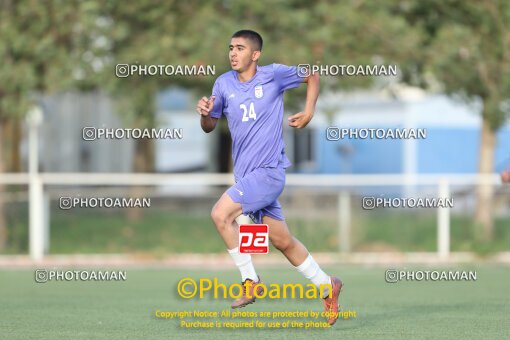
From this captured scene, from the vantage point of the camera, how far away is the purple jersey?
31.8 feet

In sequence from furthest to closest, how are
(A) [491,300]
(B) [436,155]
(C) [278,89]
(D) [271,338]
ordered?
(B) [436,155], (A) [491,300], (C) [278,89], (D) [271,338]

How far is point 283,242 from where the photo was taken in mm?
9797

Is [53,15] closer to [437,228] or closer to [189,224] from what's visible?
[189,224]

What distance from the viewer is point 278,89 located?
988cm

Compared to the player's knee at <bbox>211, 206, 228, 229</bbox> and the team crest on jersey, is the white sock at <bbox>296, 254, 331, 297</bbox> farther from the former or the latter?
the team crest on jersey

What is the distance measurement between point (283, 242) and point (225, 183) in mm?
12593

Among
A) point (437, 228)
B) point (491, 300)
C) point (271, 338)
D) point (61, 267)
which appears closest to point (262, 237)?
point (271, 338)

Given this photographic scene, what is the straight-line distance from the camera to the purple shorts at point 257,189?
31.4 feet

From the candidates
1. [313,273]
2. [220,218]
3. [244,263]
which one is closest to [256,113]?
[220,218]

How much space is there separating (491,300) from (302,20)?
10363 mm

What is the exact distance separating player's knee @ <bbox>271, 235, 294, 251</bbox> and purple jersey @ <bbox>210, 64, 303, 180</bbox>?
23.9 inches

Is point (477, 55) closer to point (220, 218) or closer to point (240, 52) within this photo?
point (240, 52)

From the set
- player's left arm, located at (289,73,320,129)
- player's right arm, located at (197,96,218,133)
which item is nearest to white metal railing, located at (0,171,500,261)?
player's right arm, located at (197,96,218,133)

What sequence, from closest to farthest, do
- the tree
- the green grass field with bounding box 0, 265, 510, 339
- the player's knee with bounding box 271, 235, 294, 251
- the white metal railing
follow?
the green grass field with bounding box 0, 265, 510, 339, the player's knee with bounding box 271, 235, 294, 251, the white metal railing, the tree
